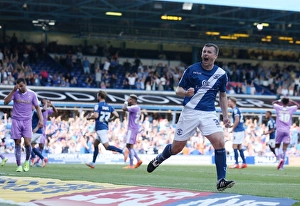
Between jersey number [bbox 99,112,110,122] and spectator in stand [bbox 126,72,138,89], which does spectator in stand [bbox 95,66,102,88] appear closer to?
spectator in stand [bbox 126,72,138,89]

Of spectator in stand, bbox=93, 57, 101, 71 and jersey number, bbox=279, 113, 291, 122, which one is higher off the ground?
spectator in stand, bbox=93, 57, 101, 71

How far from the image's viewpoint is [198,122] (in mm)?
12008

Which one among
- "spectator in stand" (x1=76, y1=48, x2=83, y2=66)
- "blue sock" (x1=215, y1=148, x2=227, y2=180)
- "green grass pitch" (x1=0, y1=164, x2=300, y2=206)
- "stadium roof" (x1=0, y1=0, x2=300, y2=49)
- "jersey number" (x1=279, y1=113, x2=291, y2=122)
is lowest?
"green grass pitch" (x1=0, y1=164, x2=300, y2=206)

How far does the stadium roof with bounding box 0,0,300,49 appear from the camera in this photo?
4484cm

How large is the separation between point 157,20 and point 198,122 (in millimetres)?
37581

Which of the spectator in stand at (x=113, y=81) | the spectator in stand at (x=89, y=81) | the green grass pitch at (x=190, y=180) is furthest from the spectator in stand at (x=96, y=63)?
the green grass pitch at (x=190, y=180)

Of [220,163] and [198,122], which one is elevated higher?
[198,122]

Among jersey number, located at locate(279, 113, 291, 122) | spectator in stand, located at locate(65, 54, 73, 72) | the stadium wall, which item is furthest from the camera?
spectator in stand, located at locate(65, 54, 73, 72)

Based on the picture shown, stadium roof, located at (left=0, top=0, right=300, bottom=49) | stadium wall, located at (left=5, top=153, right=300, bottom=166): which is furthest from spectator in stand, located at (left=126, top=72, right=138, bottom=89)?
stadium wall, located at (left=5, top=153, right=300, bottom=166)

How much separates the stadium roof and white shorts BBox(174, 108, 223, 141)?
1211 inches

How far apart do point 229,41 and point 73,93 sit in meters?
16.7

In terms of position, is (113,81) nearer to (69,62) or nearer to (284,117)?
(69,62)

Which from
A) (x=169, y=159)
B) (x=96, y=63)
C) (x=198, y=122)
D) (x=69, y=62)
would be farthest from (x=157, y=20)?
(x=198, y=122)

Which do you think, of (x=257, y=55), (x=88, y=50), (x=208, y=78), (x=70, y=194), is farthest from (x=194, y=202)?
(x=257, y=55)
